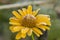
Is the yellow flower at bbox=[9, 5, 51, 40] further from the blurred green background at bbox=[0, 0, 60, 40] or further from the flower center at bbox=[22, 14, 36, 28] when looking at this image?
the blurred green background at bbox=[0, 0, 60, 40]

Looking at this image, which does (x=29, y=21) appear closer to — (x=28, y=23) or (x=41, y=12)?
(x=28, y=23)

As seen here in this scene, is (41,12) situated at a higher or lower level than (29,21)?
lower

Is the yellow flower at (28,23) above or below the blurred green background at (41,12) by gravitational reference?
above

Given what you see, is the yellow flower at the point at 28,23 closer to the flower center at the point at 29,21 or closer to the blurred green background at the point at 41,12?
the flower center at the point at 29,21

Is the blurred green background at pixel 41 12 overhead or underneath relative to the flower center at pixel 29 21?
underneath

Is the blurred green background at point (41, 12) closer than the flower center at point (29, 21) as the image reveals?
No

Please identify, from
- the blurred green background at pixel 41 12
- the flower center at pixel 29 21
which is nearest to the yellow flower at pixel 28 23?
the flower center at pixel 29 21

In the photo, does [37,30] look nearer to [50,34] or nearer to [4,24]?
[50,34]


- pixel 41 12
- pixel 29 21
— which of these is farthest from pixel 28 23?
pixel 41 12
